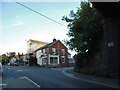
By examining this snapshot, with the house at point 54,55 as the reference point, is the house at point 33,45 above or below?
above

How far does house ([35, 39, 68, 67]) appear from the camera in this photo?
68625mm

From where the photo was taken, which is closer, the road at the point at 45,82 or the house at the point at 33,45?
the road at the point at 45,82

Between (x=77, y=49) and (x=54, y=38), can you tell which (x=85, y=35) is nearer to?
(x=77, y=49)

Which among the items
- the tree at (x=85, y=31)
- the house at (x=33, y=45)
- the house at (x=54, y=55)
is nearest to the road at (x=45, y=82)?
the tree at (x=85, y=31)

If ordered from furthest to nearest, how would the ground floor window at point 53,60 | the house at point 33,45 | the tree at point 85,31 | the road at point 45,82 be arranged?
the house at point 33,45
the ground floor window at point 53,60
the tree at point 85,31
the road at point 45,82

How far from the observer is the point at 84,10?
30.8m

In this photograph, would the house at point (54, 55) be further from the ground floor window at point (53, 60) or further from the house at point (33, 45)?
the house at point (33, 45)

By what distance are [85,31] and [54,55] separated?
131 ft

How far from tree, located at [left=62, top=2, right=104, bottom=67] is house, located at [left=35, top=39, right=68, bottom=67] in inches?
1350

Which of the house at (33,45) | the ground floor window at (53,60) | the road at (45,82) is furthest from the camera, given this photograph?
the house at (33,45)

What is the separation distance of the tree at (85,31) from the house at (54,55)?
113ft

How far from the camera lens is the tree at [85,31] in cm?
2944

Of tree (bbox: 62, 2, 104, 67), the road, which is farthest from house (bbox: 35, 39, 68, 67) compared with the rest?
the road

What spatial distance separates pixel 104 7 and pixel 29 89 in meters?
8.43
